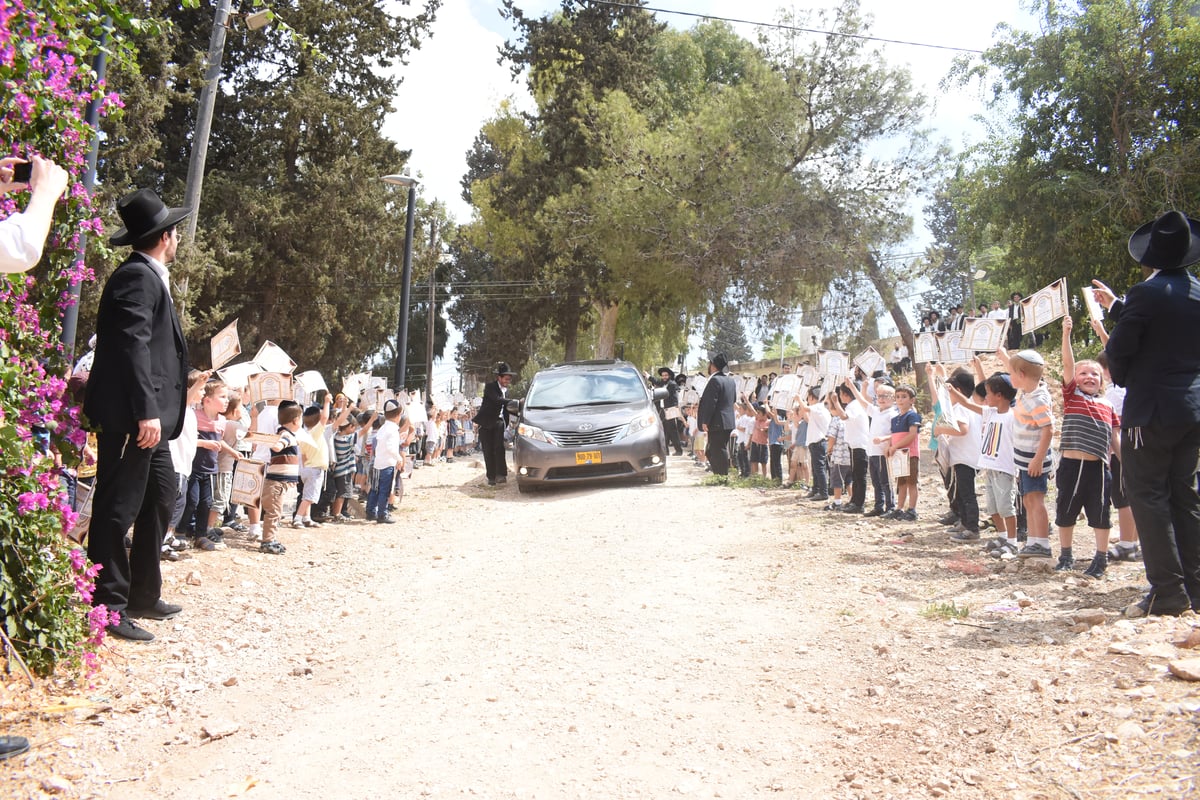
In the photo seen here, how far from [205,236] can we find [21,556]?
22003 mm

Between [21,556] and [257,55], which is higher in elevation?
[257,55]

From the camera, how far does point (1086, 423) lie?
21.5 ft

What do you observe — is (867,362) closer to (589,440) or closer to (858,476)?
(858,476)

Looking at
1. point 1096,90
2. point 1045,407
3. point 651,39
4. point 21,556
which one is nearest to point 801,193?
point 1096,90

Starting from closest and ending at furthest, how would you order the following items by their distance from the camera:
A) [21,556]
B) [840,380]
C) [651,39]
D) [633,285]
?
[21,556]
[840,380]
[633,285]
[651,39]

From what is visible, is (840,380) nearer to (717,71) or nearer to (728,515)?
(728,515)

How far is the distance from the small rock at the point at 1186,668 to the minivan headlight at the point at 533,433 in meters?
9.42

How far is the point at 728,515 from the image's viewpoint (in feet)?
32.7

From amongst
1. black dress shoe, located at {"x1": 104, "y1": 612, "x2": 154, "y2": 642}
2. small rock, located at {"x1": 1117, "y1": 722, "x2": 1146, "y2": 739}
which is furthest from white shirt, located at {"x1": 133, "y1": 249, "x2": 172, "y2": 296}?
small rock, located at {"x1": 1117, "y1": 722, "x2": 1146, "y2": 739}

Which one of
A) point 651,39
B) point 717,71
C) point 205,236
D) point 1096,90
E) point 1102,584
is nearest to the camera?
point 1102,584

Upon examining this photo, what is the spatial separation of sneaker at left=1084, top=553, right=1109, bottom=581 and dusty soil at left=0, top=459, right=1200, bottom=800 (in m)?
0.11

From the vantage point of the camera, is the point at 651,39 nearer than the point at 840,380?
No

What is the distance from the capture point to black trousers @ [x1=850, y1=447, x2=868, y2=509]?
1073 cm

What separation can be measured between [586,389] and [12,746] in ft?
35.6
